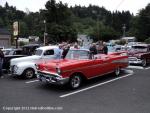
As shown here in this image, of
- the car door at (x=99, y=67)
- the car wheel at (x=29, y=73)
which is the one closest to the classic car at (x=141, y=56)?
the car door at (x=99, y=67)

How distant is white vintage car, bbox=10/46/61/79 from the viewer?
35.4ft

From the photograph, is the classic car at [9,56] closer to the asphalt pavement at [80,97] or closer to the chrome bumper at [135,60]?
the asphalt pavement at [80,97]

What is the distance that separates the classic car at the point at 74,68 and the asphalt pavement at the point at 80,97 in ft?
1.48

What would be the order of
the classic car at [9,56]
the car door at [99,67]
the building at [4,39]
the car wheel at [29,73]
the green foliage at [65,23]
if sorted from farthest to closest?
the green foliage at [65,23] < the building at [4,39] < the classic car at [9,56] < the car wheel at [29,73] < the car door at [99,67]

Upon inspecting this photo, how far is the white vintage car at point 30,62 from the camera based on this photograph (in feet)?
35.4

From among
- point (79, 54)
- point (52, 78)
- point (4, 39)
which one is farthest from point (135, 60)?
point (4, 39)

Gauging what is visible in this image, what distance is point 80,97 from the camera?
24.5 ft

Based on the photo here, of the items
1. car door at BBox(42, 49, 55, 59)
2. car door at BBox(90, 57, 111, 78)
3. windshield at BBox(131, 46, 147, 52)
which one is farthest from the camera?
windshield at BBox(131, 46, 147, 52)

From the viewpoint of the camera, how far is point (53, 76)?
26.8 feet

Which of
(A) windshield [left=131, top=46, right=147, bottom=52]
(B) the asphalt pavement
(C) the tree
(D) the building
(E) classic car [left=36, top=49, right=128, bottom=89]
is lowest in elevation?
(B) the asphalt pavement

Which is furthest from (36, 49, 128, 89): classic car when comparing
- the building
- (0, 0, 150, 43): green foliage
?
(0, 0, 150, 43): green foliage

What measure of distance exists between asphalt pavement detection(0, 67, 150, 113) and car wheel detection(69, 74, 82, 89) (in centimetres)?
24

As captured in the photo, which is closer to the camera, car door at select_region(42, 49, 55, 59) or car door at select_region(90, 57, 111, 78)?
car door at select_region(90, 57, 111, 78)

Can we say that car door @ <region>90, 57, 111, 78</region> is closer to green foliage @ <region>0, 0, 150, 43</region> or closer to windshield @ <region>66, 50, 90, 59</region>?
windshield @ <region>66, 50, 90, 59</region>
